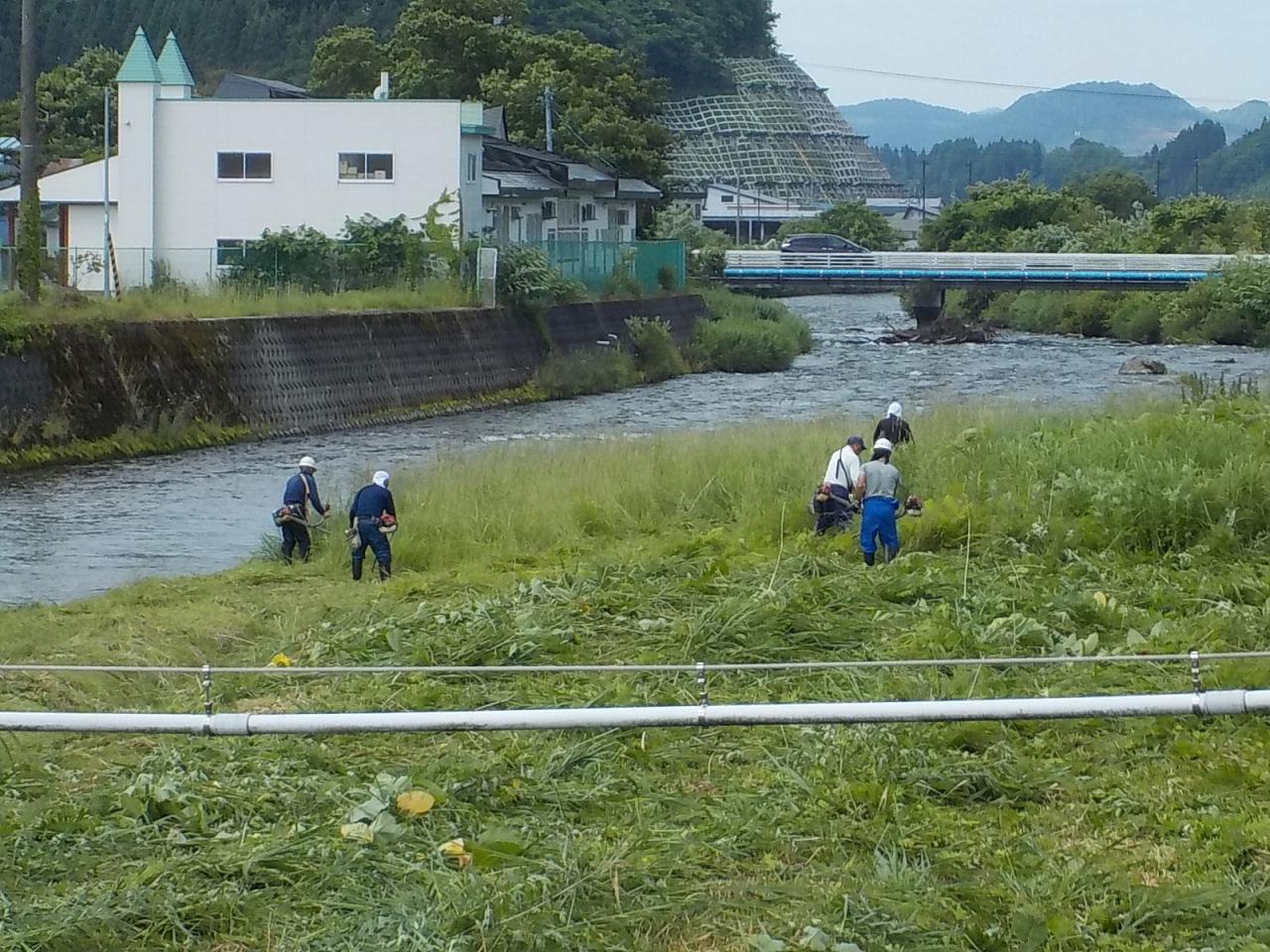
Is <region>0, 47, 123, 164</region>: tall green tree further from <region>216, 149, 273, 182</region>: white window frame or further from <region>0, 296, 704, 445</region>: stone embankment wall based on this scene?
<region>0, 296, 704, 445</region>: stone embankment wall

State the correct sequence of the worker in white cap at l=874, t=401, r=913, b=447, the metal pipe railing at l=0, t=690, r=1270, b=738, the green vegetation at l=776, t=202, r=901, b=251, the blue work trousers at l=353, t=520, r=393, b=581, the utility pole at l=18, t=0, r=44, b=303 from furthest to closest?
1. the green vegetation at l=776, t=202, r=901, b=251
2. the utility pole at l=18, t=0, r=44, b=303
3. the worker in white cap at l=874, t=401, r=913, b=447
4. the blue work trousers at l=353, t=520, r=393, b=581
5. the metal pipe railing at l=0, t=690, r=1270, b=738

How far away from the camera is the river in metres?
19.8

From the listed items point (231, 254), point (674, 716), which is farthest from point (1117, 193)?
point (674, 716)

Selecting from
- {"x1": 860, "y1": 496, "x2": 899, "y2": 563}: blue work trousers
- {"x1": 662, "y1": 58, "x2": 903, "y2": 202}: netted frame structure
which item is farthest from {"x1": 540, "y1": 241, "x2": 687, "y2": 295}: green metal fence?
{"x1": 662, "y1": 58, "x2": 903, "y2": 202}: netted frame structure

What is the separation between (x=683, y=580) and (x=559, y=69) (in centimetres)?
5669

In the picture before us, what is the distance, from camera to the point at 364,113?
145 ft

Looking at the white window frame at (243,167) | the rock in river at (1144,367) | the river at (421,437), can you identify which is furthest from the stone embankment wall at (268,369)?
the rock in river at (1144,367)

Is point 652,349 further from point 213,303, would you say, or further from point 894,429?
point 894,429

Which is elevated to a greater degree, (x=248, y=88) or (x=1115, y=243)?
(x=248, y=88)

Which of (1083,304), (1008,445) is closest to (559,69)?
(1083,304)

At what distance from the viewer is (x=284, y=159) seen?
44250 millimetres

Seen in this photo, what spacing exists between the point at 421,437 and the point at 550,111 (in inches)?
1261

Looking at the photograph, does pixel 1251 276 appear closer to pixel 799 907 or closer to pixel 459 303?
pixel 459 303

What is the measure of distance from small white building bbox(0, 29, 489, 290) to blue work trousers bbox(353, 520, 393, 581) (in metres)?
29.1
